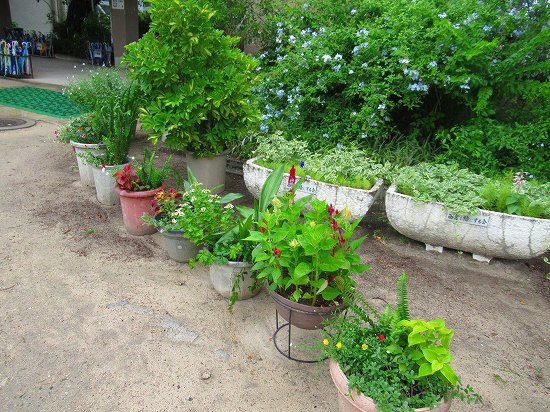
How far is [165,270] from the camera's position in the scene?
133 inches

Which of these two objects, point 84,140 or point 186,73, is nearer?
point 186,73

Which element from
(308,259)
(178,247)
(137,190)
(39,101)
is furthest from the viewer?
(39,101)

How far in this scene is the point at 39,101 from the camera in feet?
29.1

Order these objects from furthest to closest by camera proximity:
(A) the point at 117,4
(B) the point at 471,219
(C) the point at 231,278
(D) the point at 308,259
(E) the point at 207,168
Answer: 1. (A) the point at 117,4
2. (E) the point at 207,168
3. (B) the point at 471,219
4. (C) the point at 231,278
5. (D) the point at 308,259

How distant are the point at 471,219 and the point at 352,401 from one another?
2.25m

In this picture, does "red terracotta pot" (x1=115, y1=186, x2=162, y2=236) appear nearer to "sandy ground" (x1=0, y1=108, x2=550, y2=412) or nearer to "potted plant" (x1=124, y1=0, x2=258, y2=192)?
Result: "sandy ground" (x1=0, y1=108, x2=550, y2=412)

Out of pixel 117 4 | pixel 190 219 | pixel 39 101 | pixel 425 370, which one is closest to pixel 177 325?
pixel 190 219

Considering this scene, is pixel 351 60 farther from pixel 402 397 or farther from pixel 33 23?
pixel 33 23

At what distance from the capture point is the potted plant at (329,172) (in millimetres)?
3757

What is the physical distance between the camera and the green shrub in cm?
369

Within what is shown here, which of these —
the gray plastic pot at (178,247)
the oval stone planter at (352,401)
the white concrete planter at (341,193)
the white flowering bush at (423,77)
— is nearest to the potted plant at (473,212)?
the white concrete planter at (341,193)

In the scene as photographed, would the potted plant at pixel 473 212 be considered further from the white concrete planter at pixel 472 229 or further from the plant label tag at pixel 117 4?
the plant label tag at pixel 117 4

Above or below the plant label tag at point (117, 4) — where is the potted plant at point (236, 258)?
below

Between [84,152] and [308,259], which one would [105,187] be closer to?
[84,152]
